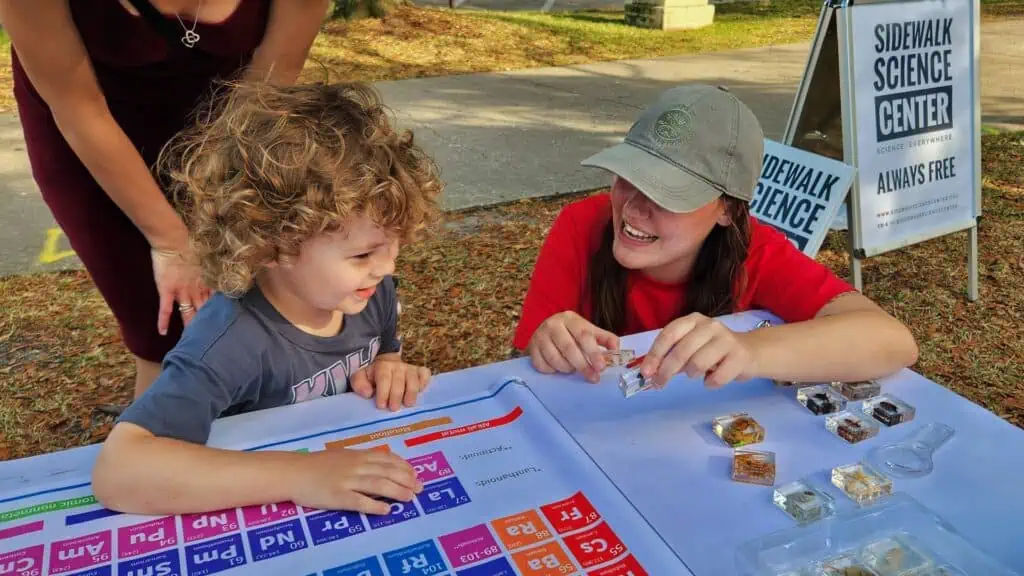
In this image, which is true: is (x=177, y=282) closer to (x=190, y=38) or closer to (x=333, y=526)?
(x=190, y=38)

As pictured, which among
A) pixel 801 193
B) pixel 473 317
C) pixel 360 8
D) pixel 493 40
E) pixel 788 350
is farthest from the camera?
pixel 360 8

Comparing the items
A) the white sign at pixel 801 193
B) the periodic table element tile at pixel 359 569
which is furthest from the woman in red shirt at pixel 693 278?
the white sign at pixel 801 193

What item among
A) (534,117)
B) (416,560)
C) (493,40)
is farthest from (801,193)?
(493,40)

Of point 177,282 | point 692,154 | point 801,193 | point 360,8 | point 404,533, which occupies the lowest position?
point 801,193

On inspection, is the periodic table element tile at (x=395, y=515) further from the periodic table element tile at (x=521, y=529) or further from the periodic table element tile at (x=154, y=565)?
the periodic table element tile at (x=154, y=565)

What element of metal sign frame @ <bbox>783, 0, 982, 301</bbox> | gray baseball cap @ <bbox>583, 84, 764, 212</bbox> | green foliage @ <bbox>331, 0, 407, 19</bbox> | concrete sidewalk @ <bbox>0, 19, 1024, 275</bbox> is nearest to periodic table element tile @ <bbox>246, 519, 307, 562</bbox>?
gray baseball cap @ <bbox>583, 84, 764, 212</bbox>

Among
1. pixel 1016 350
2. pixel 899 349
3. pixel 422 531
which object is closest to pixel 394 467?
pixel 422 531

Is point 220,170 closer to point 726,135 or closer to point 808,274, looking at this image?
point 726,135

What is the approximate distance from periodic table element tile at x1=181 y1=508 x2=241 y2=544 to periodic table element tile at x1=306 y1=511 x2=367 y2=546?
11 centimetres

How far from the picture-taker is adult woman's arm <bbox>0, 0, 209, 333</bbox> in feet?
5.15

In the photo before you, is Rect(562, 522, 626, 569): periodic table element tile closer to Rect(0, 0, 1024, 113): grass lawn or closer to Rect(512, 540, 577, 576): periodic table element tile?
Rect(512, 540, 577, 576): periodic table element tile

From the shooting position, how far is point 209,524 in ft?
3.74

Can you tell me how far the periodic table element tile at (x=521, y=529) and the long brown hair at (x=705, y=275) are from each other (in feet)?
3.10

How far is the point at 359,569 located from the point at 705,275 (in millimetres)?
1233
